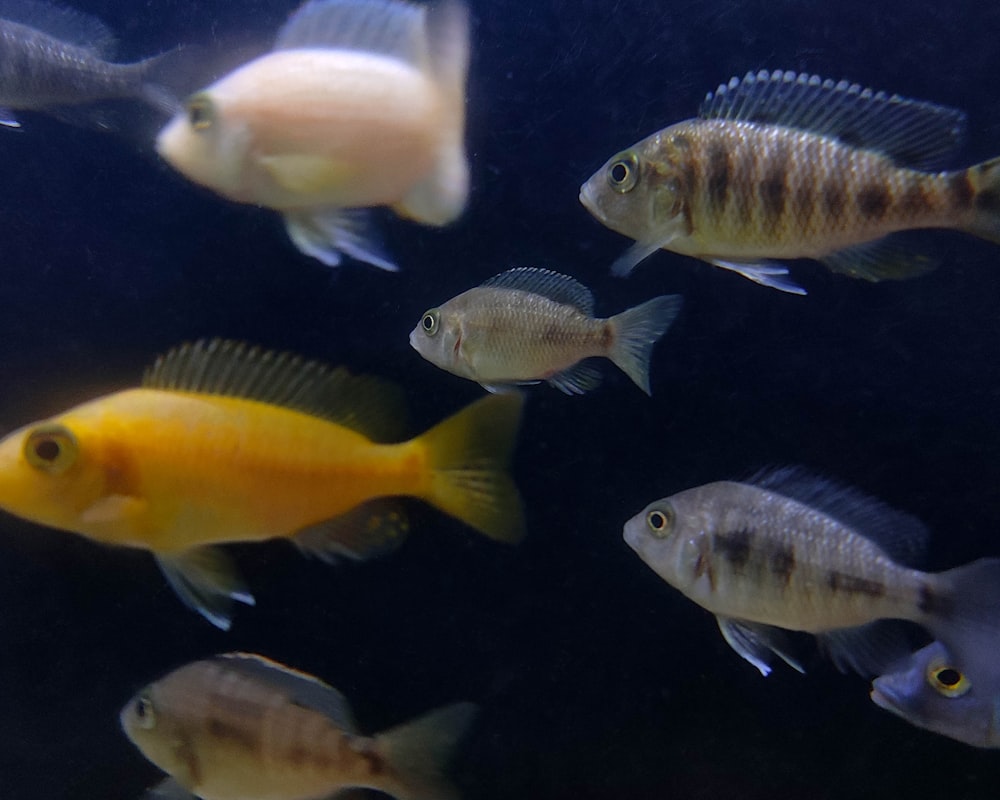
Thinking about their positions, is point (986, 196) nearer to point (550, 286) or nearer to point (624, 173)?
point (624, 173)

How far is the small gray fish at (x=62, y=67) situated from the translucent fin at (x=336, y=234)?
1.00m

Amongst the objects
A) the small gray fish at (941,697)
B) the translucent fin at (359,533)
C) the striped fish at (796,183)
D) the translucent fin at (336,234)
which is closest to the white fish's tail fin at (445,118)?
the translucent fin at (336,234)

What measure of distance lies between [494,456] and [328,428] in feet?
1.37

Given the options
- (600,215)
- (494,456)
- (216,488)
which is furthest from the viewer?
(600,215)

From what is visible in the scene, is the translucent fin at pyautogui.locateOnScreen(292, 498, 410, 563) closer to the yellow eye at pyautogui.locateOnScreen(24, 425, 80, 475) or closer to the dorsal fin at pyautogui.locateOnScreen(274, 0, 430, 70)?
the yellow eye at pyautogui.locateOnScreen(24, 425, 80, 475)

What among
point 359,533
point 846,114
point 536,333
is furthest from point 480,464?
point 846,114

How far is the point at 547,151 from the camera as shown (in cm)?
288

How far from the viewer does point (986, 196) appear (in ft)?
6.21

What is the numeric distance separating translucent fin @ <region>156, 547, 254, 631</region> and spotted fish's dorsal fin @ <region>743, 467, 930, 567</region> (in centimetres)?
142

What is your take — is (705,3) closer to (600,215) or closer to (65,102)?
(600,215)

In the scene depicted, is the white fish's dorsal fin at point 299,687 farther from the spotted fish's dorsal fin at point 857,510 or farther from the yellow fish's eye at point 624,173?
the yellow fish's eye at point 624,173

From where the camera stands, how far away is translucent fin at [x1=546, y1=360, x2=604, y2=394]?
7.52 feet

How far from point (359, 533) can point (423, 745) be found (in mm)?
635

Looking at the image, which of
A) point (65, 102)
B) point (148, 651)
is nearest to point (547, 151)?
point (65, 102)
